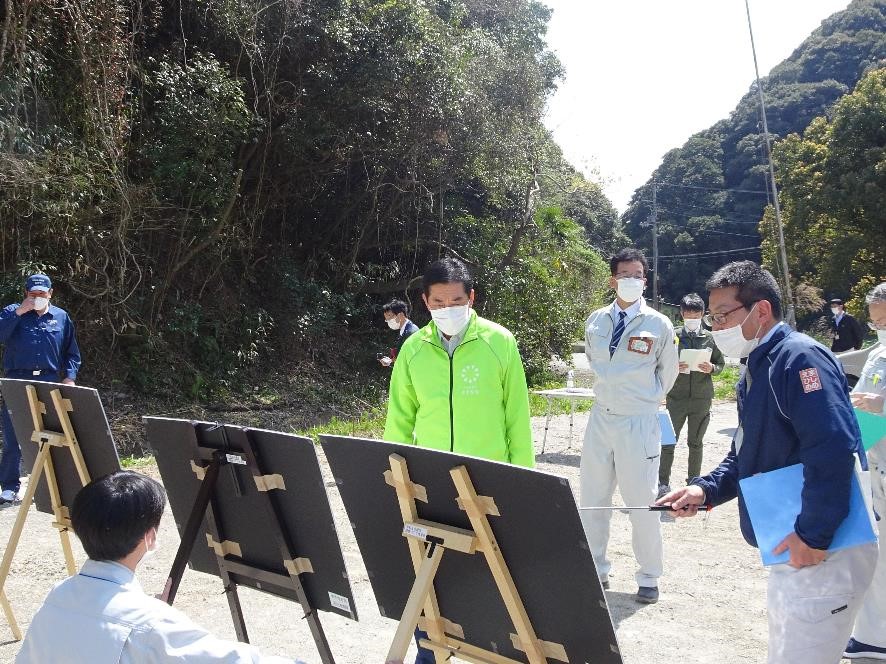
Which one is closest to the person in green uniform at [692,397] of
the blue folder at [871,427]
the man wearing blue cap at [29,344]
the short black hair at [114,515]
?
the blue folder at [871,427]

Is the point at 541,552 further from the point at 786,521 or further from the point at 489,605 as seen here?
the point at 786,521

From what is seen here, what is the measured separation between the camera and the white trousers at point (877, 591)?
4207 millimetres

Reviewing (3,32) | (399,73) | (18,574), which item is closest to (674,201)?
(399,73)

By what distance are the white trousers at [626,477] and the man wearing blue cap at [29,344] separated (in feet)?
16.0

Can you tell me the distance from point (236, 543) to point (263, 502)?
372 mm

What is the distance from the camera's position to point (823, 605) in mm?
2676

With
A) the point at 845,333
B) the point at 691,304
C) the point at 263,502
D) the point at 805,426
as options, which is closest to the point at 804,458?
the point at 805,426

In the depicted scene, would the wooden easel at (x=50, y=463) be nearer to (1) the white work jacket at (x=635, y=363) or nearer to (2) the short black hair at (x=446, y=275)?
(2) the short black hair at (x=446, y=275)

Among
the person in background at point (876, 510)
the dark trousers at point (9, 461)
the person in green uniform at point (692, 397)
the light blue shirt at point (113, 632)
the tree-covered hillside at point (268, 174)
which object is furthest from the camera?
the tree-covered hillside at point (268, 174)

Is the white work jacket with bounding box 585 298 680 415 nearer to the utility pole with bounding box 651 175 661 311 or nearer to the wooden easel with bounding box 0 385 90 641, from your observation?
the wooden easel with bounding box 0 385 90 641

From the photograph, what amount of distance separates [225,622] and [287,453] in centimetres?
220

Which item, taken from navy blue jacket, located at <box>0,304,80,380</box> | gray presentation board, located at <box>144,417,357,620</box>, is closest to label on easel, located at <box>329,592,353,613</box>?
gray presentation board, located at <box>144,417,357,620</box>

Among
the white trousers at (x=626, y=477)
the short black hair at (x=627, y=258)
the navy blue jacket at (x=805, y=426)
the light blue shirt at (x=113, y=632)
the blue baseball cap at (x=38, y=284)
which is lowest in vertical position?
the white trousers at (x=626, y=477)

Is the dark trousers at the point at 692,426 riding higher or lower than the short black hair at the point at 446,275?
lower
